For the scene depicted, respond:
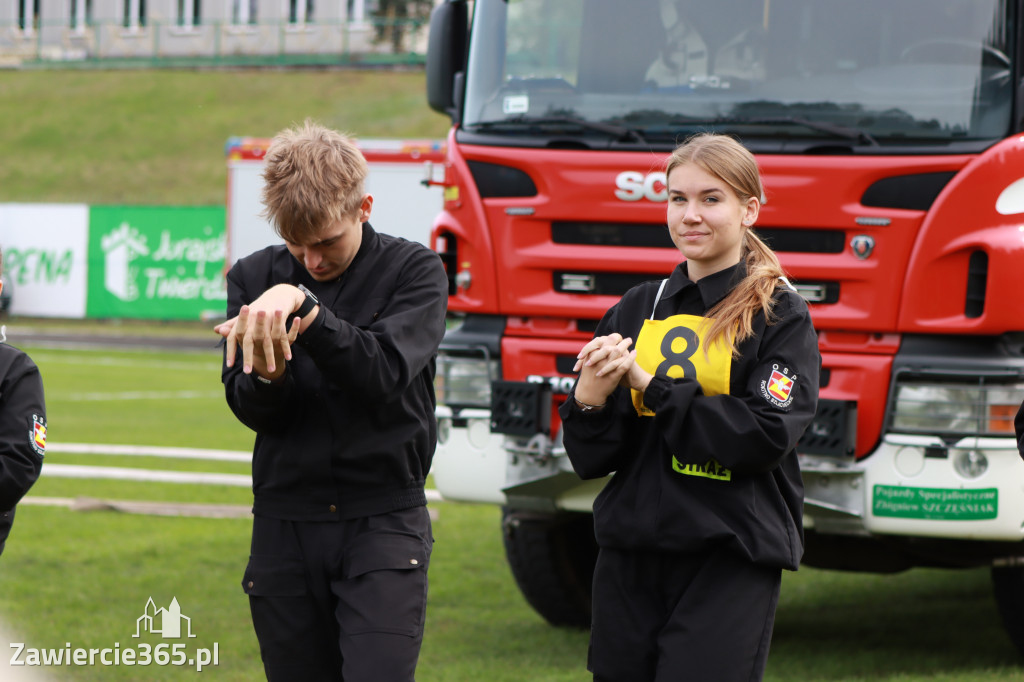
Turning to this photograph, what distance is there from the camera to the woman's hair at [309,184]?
3.36 meters

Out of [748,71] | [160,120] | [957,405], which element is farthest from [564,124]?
[160,120]

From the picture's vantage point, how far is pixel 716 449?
129 inches

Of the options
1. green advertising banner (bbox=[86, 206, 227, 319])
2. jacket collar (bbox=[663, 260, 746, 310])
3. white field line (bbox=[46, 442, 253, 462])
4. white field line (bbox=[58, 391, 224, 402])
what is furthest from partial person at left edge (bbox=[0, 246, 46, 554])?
green advertising banner (bbox=[86, 206, 227, 319])

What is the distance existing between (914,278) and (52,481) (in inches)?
298

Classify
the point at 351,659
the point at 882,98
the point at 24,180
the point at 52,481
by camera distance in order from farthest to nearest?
the point at 24,180 → the point at 52,481 → the point at 882,98 → the point at 351,659

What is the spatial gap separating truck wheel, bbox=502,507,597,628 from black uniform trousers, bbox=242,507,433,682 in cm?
337

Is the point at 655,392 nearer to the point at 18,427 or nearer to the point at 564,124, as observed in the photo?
the point at 18,427

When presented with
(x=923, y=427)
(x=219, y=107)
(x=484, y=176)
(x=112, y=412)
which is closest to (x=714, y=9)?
(x=484, y=176)

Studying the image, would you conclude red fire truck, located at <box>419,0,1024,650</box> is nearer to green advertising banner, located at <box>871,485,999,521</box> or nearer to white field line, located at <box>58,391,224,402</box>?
green advertising banner, located at <box>871,485,999,521</box>

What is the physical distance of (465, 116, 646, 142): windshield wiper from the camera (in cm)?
610

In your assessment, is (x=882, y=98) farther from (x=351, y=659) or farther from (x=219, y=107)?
(x=219, y=107)

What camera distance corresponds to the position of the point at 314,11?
5575 cm

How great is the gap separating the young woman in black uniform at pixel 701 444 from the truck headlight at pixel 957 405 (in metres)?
2.16

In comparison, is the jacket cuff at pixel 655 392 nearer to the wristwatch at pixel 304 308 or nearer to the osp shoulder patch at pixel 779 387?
the osp shoulder patch at pixel 779 387
